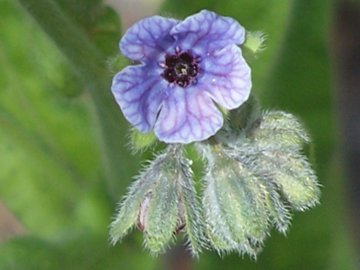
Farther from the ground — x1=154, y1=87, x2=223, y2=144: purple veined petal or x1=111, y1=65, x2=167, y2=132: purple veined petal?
x1=111, y1=65, x2=167, y2=132: purple veined petal

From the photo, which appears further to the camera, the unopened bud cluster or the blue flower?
the unopened bud cluster

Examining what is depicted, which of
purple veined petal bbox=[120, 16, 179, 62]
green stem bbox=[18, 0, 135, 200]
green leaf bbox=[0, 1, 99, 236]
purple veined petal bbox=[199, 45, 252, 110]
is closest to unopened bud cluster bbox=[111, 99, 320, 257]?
purple veined petal bbox=[199, 45, 252, 110]

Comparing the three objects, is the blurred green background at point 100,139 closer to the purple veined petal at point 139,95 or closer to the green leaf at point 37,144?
the green leaf at point 37,144

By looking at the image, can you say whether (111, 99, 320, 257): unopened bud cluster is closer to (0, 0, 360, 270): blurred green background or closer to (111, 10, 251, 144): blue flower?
(111, 10, 251, 144): blue flower

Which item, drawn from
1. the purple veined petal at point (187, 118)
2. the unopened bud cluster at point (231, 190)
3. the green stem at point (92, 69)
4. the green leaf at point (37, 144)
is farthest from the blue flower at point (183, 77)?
the green leaf at point (37, 144)

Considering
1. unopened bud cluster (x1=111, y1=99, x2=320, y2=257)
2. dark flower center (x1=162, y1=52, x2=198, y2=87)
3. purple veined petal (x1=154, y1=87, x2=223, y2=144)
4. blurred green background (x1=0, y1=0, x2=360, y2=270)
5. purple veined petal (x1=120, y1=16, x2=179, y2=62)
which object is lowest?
blurred green background (x1=0, y1=0, x2=360, y2=270)

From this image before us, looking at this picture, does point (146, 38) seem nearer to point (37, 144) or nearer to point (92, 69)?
point (92, 69)

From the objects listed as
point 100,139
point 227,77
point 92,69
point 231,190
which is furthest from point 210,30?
point 100,139
